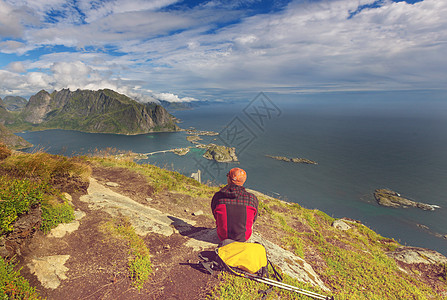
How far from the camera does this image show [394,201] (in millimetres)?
84750

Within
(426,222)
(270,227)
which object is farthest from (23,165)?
(426,222)

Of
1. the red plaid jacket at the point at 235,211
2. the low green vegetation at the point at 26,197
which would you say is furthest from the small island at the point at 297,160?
the red plaid jacket at the point at 235,211

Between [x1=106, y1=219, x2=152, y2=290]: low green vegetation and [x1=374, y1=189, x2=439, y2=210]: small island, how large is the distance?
108 metres

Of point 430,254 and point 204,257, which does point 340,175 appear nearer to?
point 430,254

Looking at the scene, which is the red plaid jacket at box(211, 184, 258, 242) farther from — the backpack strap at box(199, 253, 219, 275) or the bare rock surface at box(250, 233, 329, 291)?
the bare rock surface at box(250, 233, 329, 291)

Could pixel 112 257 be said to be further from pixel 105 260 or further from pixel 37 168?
pixel 37 168

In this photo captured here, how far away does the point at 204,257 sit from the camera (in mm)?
5961

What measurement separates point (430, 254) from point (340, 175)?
11306 centimetres

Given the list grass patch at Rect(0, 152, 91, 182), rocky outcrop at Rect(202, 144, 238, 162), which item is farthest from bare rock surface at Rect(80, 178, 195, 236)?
rocky outcrop at Rect(202, 144, 238, 162)

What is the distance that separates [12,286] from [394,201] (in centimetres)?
11560

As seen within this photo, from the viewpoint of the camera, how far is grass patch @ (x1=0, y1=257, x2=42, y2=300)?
374 cm

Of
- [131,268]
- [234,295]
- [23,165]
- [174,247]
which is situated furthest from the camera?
[23,165]

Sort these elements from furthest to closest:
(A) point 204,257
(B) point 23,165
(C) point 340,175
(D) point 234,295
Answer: (C) point 340,175
(B) point 23,165
(A) point 204,257
(D) point 234,295

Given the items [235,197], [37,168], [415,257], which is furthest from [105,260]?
[415,257]
